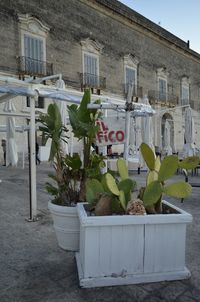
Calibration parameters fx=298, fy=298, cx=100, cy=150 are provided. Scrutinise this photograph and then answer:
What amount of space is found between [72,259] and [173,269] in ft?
3.36

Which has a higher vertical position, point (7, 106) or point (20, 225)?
point (7, 106)

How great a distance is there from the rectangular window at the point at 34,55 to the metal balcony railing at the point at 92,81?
3.19 m

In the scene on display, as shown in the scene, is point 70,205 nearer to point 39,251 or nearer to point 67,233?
point 67,233

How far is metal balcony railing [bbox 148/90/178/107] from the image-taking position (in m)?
25.6

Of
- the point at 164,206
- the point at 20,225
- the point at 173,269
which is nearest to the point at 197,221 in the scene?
the point at 164,206

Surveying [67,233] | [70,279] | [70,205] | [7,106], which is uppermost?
[7,106]

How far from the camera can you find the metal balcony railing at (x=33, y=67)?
633 inches

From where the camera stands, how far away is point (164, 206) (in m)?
3.08

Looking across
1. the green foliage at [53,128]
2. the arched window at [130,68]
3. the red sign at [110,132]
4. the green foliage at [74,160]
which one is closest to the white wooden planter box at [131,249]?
the green foliage at [74,160]

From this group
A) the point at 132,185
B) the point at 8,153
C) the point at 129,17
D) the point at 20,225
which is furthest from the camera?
the point at 129,17

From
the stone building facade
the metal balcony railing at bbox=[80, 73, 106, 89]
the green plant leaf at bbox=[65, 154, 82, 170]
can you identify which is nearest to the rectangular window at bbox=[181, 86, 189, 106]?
the stone building facade

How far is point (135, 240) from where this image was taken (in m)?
2.56

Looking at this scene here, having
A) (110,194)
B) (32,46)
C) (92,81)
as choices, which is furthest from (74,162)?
(92,81)

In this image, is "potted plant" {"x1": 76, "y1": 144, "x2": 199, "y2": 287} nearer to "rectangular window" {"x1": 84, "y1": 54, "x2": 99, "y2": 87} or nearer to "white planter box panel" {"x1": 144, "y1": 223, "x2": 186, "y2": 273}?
"white planter box panel" {"x1": 144, "y1": 223, "x2": 186, "y2": 273}
